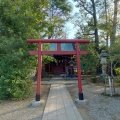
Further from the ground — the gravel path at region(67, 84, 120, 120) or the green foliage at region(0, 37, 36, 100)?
the green foliage at region(0, 37, 36, 100)

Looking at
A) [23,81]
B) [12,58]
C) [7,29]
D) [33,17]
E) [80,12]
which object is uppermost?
[80,12]

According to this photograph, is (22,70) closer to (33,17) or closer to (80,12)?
(33,17)

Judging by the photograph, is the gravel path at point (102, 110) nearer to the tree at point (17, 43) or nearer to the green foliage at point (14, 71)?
the green foliage at point (14, 71)

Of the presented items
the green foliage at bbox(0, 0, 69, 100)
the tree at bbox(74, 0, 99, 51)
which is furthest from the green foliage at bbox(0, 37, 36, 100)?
the tree at bbox(74, 0, 99, 51)

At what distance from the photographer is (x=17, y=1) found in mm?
9227

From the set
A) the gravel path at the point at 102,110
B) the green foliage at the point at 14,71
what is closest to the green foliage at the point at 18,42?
the green foliage at the point at 14,71

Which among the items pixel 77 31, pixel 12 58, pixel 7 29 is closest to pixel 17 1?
pixel 7 29

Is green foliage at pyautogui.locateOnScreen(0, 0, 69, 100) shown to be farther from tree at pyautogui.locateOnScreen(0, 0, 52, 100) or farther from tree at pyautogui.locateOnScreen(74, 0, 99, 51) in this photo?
tree at pyautogui.locateOnScreen(74, 0, 99, 51)

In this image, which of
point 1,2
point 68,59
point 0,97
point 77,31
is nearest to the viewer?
point 0,97

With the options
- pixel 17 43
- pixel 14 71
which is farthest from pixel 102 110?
pixel 17 43

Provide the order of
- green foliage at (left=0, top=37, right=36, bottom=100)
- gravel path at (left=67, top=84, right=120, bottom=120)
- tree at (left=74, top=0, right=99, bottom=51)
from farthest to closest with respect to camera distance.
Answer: tree at (left=74, top=0, right=99, bottom=51) < green foliage at (left=0, top=37, right=36, bottom=100) < gravel path at (left=67, top=84, right=120, bottom=120)

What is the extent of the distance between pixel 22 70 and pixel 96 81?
738cm

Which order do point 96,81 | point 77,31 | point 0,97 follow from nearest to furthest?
point 0,97 → point 96,81 → point 77,31

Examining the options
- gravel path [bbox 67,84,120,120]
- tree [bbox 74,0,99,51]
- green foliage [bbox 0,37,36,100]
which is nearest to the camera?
gravel path [bbox 67,84,120,120]
